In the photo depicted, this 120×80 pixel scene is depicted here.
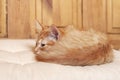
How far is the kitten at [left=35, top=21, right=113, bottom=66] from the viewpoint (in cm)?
105

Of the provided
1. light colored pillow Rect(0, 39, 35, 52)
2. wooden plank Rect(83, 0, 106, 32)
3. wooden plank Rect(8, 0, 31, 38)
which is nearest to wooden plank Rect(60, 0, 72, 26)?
wooden plank Rect(83, 0, 106, 32)

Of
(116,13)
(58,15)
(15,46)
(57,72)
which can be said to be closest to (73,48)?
(57,72)

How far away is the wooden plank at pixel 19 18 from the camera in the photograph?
2.00 meters

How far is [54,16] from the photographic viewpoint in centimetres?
204

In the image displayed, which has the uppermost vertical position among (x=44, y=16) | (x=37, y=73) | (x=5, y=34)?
(x=44, y=16)

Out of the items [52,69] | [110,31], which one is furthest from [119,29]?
[52,69]

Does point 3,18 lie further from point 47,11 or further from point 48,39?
point 48,39

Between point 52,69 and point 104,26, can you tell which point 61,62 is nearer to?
point 52,69

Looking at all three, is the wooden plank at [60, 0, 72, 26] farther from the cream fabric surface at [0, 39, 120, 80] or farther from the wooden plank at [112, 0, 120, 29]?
the cream fabric surface at [0, 39, 120, 80]

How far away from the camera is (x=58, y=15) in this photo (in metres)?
2.05

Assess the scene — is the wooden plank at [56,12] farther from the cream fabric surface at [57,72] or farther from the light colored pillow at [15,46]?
the cream fabric surface at [57,72]

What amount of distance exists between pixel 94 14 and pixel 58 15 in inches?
12.4

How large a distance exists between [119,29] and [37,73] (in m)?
1.33

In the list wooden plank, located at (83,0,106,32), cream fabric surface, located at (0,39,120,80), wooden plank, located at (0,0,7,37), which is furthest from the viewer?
wooden plank, located at (83,0,106,32)
